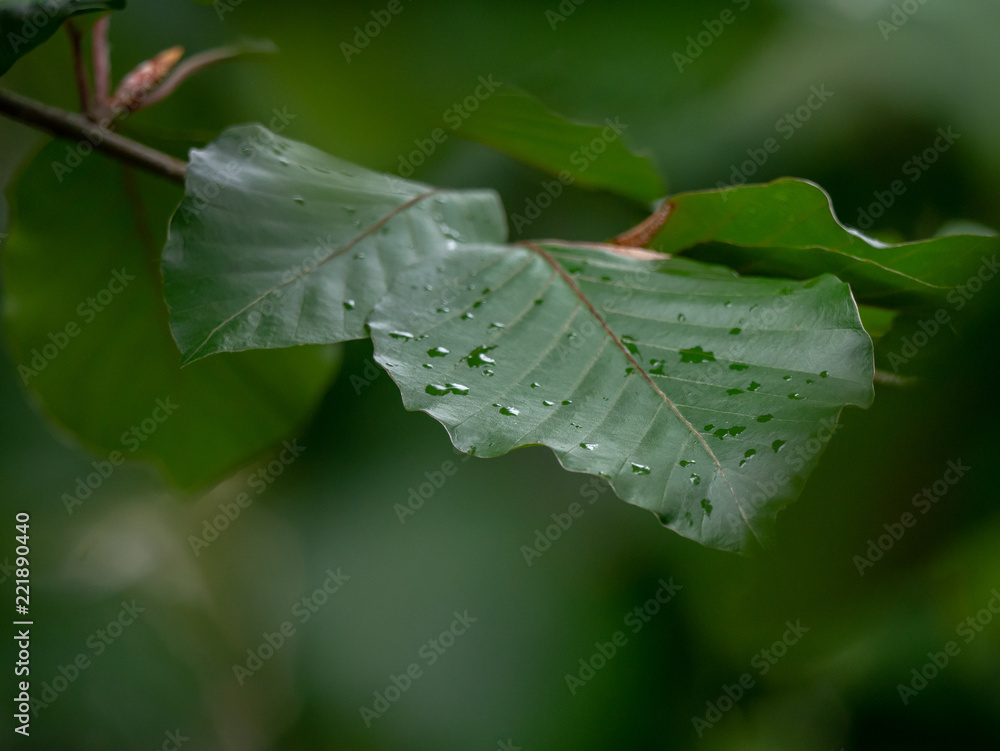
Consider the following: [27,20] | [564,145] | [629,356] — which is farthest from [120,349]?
[629,356]

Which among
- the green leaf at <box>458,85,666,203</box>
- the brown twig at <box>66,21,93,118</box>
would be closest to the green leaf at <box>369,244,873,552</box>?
the green leaf at <box>458,85,666,203</box>

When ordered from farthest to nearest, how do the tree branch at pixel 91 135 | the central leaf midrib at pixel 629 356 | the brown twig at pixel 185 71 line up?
the brown twig at pixel 185 71, the tree branch at pixel 91 135, the central leaf midrib at pixel 629 356

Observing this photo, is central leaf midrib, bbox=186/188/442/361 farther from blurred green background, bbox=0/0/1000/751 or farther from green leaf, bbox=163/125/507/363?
blurred green background, bbox=0/0/1000/751

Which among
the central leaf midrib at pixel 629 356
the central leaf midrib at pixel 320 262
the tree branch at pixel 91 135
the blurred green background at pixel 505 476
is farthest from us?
the blurred green background at pixel 505 476

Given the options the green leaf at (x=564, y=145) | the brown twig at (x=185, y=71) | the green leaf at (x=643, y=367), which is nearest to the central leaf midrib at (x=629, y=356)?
the green leaf at (x=643, y=367)

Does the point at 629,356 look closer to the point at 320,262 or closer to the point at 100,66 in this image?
the point at 320,262

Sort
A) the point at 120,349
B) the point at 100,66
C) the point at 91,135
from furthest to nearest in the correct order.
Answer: the point at 120,349, the point at 100,66, the point at 91,135

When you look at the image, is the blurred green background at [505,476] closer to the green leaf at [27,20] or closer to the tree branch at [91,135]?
the tree branch at [91,135]
